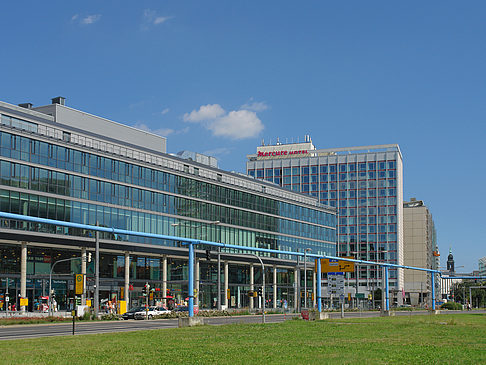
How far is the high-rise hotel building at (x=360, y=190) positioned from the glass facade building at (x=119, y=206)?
192 feet

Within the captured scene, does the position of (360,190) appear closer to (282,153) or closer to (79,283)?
(282,153)

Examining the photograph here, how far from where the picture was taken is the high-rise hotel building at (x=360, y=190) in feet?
543

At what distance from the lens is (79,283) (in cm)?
3034

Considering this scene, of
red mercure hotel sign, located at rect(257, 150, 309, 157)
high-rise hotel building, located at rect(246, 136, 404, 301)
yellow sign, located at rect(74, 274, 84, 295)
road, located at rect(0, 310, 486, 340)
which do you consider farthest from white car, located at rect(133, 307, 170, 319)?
red mercure hotel sign, located at rect(257, 150, 309, 157)

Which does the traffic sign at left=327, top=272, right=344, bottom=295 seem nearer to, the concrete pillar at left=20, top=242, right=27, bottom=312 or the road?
the road

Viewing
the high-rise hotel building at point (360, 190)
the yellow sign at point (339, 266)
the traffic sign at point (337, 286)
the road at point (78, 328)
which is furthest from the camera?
the high-rise hotel building at point (360, 190)

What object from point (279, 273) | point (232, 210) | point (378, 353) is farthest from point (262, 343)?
point (279, 273)

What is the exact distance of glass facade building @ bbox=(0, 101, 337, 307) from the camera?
6900 centimetres

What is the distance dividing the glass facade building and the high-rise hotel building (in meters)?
58.5

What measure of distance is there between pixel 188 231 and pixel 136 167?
42.6 feet

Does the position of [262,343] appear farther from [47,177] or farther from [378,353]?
[47,177]

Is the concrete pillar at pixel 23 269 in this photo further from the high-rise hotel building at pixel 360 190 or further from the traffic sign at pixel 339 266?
the high-rise hotel building at pixel 360 190

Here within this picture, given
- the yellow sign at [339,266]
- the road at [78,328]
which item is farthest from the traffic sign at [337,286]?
the road at [78,328]

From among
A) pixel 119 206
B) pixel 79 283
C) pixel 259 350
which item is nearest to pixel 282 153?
pixel 119 206
